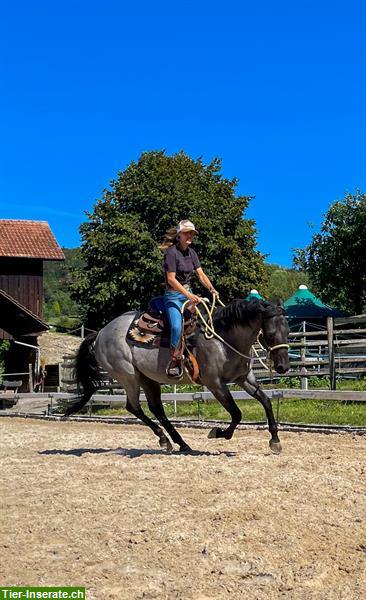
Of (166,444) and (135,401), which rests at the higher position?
(135,401)

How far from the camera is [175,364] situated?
379 inches

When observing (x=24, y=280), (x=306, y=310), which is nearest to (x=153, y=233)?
(x=24, y=280)

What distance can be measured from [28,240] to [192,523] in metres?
35.5

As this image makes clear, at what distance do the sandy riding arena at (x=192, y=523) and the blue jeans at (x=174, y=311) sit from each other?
1611 millimetres

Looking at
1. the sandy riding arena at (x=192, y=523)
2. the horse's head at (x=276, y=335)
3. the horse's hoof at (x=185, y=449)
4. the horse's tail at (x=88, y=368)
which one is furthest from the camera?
the horse's tail at (x=88, y=368)

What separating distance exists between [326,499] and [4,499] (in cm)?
318

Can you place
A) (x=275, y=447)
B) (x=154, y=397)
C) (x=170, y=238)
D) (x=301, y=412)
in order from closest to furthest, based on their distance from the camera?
(x=275, y=447)
(x=170, y=238)
(x=154, y=397)
(x=301, y=412)

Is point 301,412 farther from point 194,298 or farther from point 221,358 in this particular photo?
point 194,298

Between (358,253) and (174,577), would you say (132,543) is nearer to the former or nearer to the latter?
(174,577)

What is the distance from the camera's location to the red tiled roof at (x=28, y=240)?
38000 mm

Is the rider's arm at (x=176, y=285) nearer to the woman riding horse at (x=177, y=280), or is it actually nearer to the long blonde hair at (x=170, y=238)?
the woman riding horse at (x=177, y=280)

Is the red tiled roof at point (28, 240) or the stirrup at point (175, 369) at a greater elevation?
the red tiled roof at point (28, 240)

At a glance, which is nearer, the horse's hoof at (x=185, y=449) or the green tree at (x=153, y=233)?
the horse's hoof at (x=185, y=449)

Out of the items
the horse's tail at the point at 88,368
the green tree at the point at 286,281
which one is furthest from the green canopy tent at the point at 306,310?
the green tree at the point at 286,281
